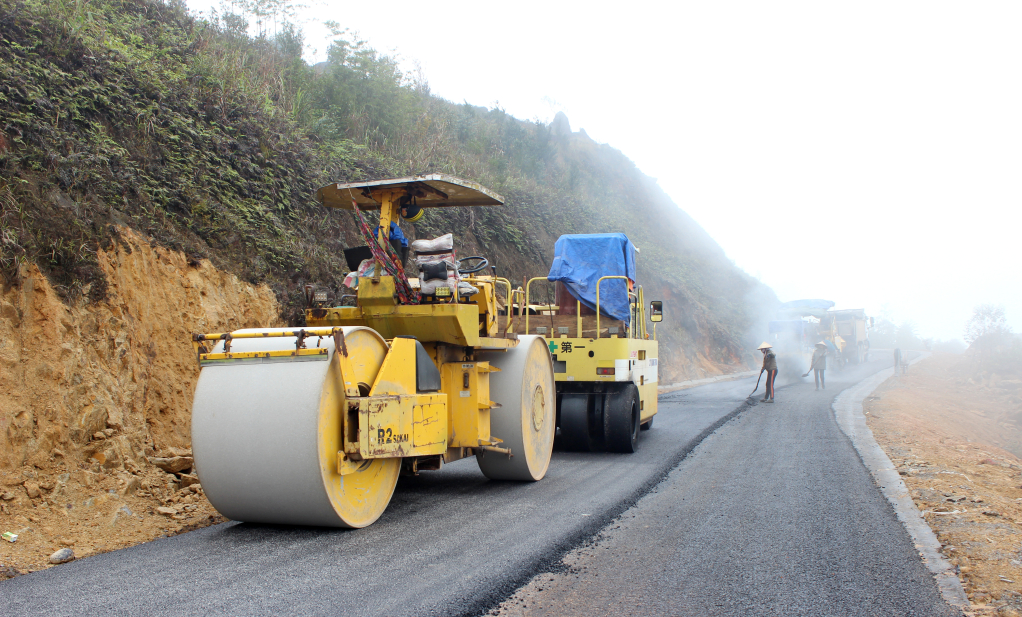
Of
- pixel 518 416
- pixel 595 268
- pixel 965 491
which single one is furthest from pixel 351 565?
pixel 595 268

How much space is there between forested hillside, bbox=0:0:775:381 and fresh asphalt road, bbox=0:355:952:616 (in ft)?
11.2

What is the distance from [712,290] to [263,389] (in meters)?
40.2

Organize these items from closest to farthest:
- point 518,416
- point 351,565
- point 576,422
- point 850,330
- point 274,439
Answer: point 351,565, point 274,439, point 518,416, point 576,422, point 850,330

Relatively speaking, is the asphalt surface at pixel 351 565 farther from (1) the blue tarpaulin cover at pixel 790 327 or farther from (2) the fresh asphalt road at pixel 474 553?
(1) the blue tarpaulin cover at pixel 790 327

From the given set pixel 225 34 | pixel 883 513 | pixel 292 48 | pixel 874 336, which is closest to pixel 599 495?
pixel 883 513

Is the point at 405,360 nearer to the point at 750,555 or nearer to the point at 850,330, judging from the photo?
the point at 750,555

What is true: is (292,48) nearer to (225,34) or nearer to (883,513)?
(225,34)

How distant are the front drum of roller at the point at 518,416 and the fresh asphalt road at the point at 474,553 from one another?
0.70 feet

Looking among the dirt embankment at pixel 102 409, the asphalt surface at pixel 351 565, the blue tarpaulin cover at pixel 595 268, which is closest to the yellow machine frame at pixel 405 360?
the asphalt surface at pixel 351 565

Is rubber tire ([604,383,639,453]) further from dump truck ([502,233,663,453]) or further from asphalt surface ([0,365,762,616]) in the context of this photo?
asphalt surface ([0,365,762,616])

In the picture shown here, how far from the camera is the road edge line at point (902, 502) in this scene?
415cm

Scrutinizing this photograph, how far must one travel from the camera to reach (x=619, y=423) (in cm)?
941

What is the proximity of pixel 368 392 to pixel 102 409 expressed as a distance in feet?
9.56

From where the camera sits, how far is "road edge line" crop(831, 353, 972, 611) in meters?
4.15
